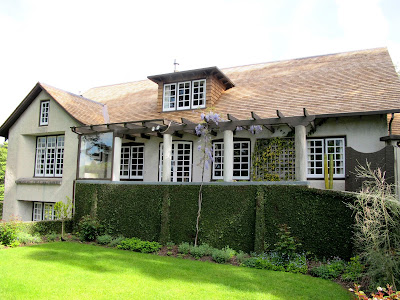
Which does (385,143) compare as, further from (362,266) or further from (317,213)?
(362,266)

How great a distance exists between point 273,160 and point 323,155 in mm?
2075

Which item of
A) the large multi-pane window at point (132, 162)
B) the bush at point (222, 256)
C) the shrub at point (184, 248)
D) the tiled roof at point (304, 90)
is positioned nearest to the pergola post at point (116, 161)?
the large multi-pane window at point (132, 162)

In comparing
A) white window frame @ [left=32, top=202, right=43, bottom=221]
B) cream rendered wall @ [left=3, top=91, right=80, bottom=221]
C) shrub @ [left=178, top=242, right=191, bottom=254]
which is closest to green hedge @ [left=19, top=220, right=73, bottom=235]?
cream rendered wall @ [left=3, top=91, right=80, bottom=221]

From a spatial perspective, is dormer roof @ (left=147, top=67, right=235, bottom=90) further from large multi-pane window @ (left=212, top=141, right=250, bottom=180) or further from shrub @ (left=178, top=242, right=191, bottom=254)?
shrub @ (left=178, top=242, right=191, bottom=254)

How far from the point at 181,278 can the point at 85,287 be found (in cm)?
232

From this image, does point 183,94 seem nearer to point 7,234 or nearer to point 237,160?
point 237,160

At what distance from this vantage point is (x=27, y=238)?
13.5m

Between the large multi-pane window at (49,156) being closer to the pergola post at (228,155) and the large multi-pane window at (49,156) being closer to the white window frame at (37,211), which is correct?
the white window frame at (37,211)

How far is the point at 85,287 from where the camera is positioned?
760 centimetres

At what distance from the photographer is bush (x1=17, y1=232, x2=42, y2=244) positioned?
1337 centimetres

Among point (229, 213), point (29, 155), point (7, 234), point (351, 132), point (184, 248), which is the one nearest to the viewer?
point (184, 248)

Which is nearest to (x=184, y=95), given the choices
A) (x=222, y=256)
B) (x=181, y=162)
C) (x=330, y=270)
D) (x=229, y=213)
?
(x=181, y=162)

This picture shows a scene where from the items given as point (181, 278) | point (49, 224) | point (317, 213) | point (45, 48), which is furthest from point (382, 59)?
point (49, 224)

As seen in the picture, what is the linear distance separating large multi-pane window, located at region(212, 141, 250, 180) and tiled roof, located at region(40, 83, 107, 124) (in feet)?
24.0
